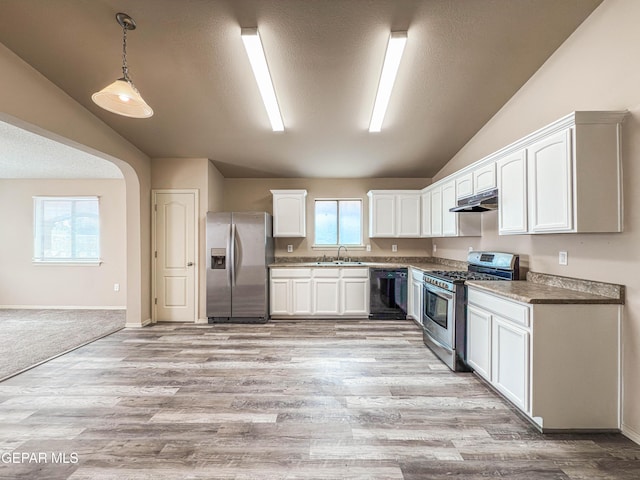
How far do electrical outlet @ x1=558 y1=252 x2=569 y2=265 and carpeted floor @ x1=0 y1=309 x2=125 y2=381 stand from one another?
526cm

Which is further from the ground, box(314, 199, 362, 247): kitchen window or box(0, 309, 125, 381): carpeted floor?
box(314, 199, 362, 247): kitchen window

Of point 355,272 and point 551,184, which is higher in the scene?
point 551,184

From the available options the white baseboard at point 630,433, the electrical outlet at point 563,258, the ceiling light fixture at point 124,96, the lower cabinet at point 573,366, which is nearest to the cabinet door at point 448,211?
the electrical outlet at point 563,258

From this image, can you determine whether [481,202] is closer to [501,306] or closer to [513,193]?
[513,193]

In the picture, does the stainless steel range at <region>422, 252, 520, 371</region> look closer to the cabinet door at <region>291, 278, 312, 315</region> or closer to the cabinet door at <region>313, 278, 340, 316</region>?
the cabinet door at <region>313, 278, 340, 316</region>

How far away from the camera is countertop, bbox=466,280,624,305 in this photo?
198cm

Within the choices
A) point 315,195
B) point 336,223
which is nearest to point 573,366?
point 336,223

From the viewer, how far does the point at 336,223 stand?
5.47m

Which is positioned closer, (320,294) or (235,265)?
(235,265)

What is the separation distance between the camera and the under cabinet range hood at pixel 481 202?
3024mm

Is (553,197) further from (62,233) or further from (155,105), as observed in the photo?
(62,233)

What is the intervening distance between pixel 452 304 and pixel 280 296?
273 cm

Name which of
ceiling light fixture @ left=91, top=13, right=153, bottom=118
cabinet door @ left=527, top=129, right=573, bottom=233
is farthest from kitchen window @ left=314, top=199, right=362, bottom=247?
ceiling light fixture @ left=91, top=13, right=153, bottom=118

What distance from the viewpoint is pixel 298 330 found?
4.21m
